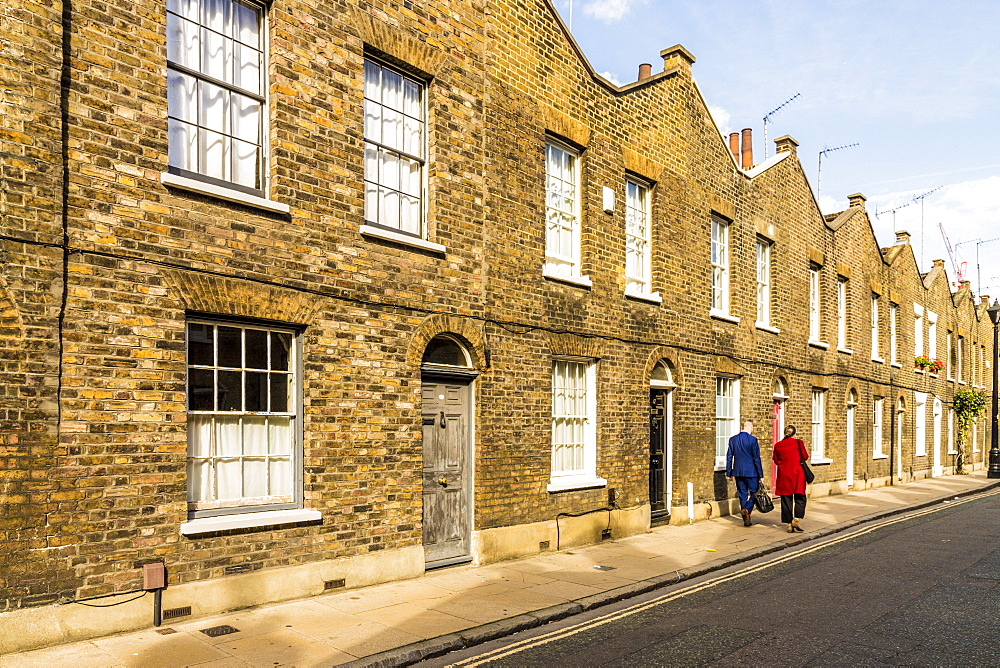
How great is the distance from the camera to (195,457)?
780cm

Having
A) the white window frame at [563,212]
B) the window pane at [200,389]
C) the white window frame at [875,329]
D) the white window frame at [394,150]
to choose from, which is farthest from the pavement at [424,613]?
the white window frame at [875,329]

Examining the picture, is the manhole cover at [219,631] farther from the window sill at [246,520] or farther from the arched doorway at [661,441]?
the arched doorway at [661,441]

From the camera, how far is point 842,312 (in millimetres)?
23375

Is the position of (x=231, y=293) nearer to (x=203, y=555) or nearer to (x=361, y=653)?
(x=203, y=555)

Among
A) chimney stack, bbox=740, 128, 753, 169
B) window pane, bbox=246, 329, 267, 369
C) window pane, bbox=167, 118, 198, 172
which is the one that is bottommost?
window pane, bbox=246, 329, 267, 369

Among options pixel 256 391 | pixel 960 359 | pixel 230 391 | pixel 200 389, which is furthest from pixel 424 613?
pixel 960 359

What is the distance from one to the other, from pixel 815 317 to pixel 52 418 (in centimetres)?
1946

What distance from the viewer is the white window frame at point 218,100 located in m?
7.78

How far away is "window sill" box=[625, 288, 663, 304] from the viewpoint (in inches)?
547

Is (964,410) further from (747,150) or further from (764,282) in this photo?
(764,282)

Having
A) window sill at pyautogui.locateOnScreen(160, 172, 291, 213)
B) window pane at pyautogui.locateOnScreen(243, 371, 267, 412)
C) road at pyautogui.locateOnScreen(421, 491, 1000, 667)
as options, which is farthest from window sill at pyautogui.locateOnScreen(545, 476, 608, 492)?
window sill at pyautogui.locateOnScreen(160, 172, 291, 213)

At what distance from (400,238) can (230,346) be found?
2474mm

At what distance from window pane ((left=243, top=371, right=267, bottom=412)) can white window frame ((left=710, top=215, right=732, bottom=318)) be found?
10.8 meters

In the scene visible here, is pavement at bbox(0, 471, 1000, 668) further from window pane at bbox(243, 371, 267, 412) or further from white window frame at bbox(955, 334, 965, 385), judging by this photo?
white window frame at bbox(955, 334, 965, 385)
